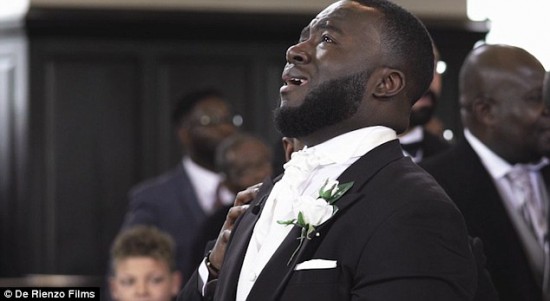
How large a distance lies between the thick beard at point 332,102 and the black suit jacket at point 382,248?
0.13 meters

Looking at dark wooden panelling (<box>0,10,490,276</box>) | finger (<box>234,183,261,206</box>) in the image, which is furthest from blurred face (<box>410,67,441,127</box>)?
dark wooden panelling (<box>0,10,490,276</box>)

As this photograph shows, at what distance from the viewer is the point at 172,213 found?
283 inches

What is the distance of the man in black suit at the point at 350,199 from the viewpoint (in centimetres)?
296

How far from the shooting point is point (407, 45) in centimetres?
327

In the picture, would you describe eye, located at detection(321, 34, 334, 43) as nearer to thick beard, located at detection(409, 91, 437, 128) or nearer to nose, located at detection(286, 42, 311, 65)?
nose, located at detection(286, 42, 311, 65)

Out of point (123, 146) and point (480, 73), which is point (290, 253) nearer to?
point (480, 73)

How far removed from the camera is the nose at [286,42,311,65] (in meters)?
3.26

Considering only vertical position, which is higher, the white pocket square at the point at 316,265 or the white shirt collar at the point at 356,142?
the white shirt collar at the point at 356,142

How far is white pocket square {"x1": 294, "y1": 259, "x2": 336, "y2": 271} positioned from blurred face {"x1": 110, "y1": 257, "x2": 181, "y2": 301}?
279 centimetres

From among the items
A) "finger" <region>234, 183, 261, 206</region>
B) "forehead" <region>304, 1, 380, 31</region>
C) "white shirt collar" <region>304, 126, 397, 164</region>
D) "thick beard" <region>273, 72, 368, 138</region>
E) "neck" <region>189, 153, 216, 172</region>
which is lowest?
"neck" <region>189, 153, 216, 172</region>

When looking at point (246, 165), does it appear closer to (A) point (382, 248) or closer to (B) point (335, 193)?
(B) point (335, 193)

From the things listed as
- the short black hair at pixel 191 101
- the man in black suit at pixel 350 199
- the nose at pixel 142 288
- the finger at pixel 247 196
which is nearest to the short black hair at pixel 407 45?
the man in black suit at pixel 350 199

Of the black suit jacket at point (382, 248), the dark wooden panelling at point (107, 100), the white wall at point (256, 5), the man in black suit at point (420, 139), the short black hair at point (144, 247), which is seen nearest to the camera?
the black suit jacket at point (382, 248)

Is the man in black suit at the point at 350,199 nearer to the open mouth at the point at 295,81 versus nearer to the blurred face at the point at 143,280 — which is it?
the open mouth at the point at 295,81
